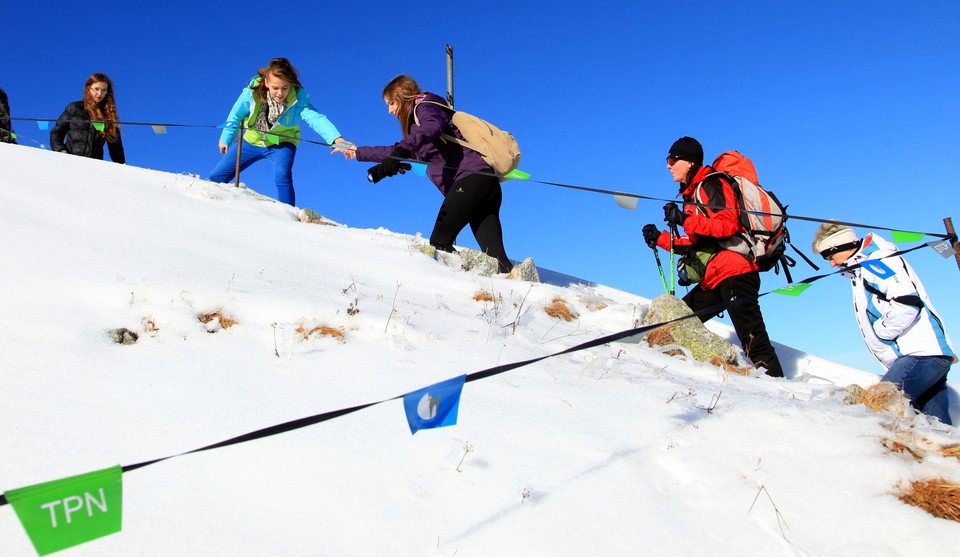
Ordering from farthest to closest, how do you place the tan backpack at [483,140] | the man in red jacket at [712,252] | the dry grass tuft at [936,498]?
the tan backpack at [483,140] → the man in red jacket at [712,252] → the dry grass tuft at [936,498]

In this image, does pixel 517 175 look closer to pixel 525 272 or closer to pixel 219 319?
pixel 525 272

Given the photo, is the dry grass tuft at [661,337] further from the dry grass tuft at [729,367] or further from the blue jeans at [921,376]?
the blue jeans at [921,376]

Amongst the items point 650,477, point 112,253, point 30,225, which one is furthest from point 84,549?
point 30,225

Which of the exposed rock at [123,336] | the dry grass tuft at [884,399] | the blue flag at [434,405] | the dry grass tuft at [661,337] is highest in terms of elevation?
the exposed rock at [123,336]

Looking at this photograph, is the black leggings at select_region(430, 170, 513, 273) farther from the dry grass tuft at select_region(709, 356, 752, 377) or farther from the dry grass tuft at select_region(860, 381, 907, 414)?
the dry grass tuft at select_region(860, 381, 907, 414)

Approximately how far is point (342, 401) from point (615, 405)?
1.19m

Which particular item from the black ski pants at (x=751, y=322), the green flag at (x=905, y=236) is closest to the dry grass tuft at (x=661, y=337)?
the black ski pants at (x=751, y=322)

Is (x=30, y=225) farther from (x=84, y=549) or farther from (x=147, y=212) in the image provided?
(x=84, y=549)

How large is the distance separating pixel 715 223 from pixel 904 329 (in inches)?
52.7

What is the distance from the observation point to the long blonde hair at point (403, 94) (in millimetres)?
5855

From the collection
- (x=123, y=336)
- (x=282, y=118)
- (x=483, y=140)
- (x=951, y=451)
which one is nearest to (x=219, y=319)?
(x=123, y=336)

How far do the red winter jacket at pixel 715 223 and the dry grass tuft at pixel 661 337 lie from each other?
62 centimetres

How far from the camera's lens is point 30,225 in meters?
4.42

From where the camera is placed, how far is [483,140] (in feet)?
19.0
